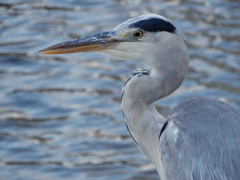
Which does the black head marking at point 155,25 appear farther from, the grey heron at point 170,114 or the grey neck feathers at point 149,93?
the grey neck feathers at point 149,93

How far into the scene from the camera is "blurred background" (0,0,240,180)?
18.7 ft

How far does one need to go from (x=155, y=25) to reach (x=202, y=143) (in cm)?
→ 75

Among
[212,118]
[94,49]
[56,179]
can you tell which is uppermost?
[94,49]

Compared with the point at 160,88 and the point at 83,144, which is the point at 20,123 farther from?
the point at 160,88

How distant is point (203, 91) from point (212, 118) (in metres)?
2.94

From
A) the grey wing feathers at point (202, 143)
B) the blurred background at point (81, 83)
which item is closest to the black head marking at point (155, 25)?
the grey wing feathers at point (202, 143)

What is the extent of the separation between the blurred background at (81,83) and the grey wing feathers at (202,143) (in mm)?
1868

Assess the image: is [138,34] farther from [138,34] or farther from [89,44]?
[89,44]

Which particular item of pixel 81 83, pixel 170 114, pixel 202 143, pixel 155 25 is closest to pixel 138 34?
pixel 155 25

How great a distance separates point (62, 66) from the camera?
7.18m

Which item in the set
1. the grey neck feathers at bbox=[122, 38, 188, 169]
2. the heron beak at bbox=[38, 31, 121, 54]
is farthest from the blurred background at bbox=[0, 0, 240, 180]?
the heron beak at bbox=[38, 31, 121, 54]

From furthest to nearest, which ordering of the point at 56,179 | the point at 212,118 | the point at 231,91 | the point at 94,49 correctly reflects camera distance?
1. the point at 231,91
2. the point at 56,179
3. the point at 94,49
4. the point at 212,118

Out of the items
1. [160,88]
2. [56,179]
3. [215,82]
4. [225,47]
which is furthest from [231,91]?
[160,88]

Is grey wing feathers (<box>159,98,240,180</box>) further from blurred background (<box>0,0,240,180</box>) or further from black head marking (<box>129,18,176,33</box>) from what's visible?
blurred background (<box>0,0,240,180</box>)
